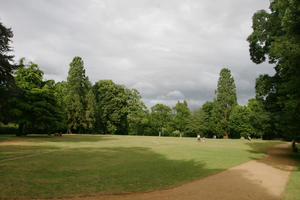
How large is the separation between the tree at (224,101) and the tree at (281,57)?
117 feet

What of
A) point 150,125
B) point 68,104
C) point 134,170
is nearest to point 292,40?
point 134,170

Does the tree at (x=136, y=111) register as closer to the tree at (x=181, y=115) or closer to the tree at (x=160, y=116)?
the tree at (x=160, y=116)

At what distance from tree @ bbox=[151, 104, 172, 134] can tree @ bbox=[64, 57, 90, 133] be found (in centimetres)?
2442

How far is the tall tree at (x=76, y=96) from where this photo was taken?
47344mm

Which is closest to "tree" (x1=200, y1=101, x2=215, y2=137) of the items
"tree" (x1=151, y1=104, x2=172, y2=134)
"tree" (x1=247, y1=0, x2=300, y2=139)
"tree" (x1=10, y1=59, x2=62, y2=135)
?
"tree" (x1=151, y1=104, x2=172, y2=134)

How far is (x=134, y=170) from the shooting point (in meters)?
10.2

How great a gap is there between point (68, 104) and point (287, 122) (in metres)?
43.5

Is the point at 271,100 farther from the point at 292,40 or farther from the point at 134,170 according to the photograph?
the point at 134,170

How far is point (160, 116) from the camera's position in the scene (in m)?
68.3

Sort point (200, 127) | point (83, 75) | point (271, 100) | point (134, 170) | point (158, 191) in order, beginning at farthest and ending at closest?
point (200, 127)
point (83, 75)
point (271, 100)
point (134, 170)
point (158, 191)

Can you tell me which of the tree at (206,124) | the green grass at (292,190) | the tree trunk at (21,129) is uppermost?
the tree at (206,124)

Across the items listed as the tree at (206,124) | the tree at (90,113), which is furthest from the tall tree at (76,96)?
the tree at (206,124)

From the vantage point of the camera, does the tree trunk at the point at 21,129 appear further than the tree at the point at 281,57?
Yes

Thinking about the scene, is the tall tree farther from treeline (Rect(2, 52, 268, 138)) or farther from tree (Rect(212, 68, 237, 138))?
tree (Rect(212, 68, 237, 138))
